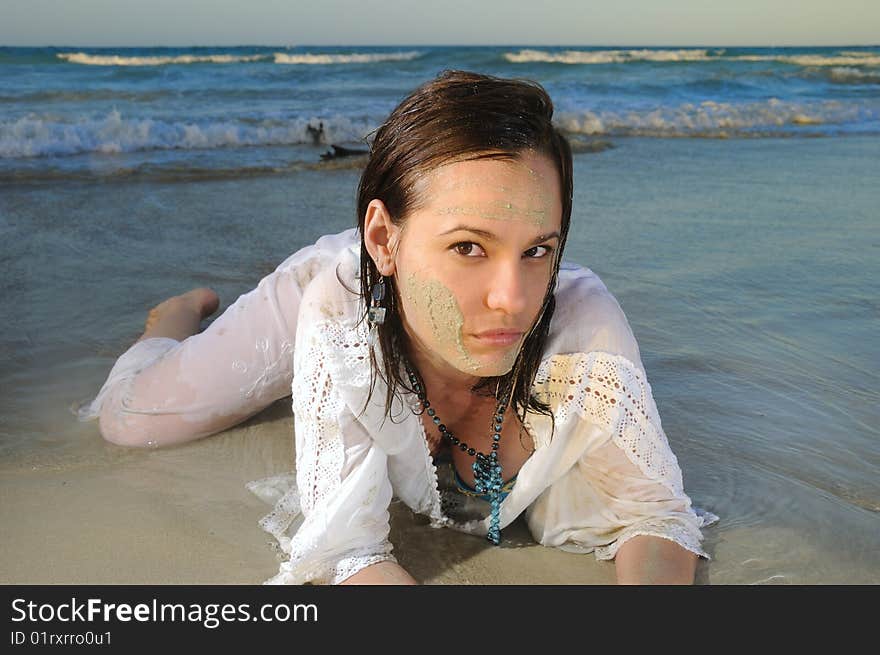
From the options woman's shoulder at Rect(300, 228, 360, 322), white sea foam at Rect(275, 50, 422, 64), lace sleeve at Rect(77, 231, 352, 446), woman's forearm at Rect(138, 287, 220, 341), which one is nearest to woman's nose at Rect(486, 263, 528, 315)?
woman's shoulder at Rect(300, 228, 360, 322)

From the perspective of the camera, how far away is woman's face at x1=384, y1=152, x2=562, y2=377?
1.89m

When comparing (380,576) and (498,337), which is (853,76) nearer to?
(498,337)

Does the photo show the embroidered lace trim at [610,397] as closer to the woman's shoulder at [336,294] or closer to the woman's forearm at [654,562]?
the woman's forearm at [654,562]

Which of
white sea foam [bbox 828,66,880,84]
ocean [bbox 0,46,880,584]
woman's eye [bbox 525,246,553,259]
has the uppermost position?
woman's eye [bbox 525,246,553,259]

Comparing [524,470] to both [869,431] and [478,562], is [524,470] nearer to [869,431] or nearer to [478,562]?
[478,562]

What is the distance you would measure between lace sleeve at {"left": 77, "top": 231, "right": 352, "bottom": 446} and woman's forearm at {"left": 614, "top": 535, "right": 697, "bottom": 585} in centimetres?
137

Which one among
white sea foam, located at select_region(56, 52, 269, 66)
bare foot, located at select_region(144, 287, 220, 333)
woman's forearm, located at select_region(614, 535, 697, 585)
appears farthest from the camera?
white sea foam, located at select_region(56, 52, 269, 66)

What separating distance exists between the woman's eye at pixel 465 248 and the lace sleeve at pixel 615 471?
0.43m

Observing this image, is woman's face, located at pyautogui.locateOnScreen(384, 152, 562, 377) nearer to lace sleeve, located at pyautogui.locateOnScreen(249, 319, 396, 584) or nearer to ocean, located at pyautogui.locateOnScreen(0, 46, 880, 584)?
lace sleeve, located at pyautogui.locateOnScreen(249, 319, 396, 584)

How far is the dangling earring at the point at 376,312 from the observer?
2.14 metres

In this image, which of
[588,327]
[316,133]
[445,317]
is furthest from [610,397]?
[316,133]

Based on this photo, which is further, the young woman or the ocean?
the ocean

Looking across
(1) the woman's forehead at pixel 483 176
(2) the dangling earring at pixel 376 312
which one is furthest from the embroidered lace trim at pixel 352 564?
(1) the woman's forehead at pixel 483 176
